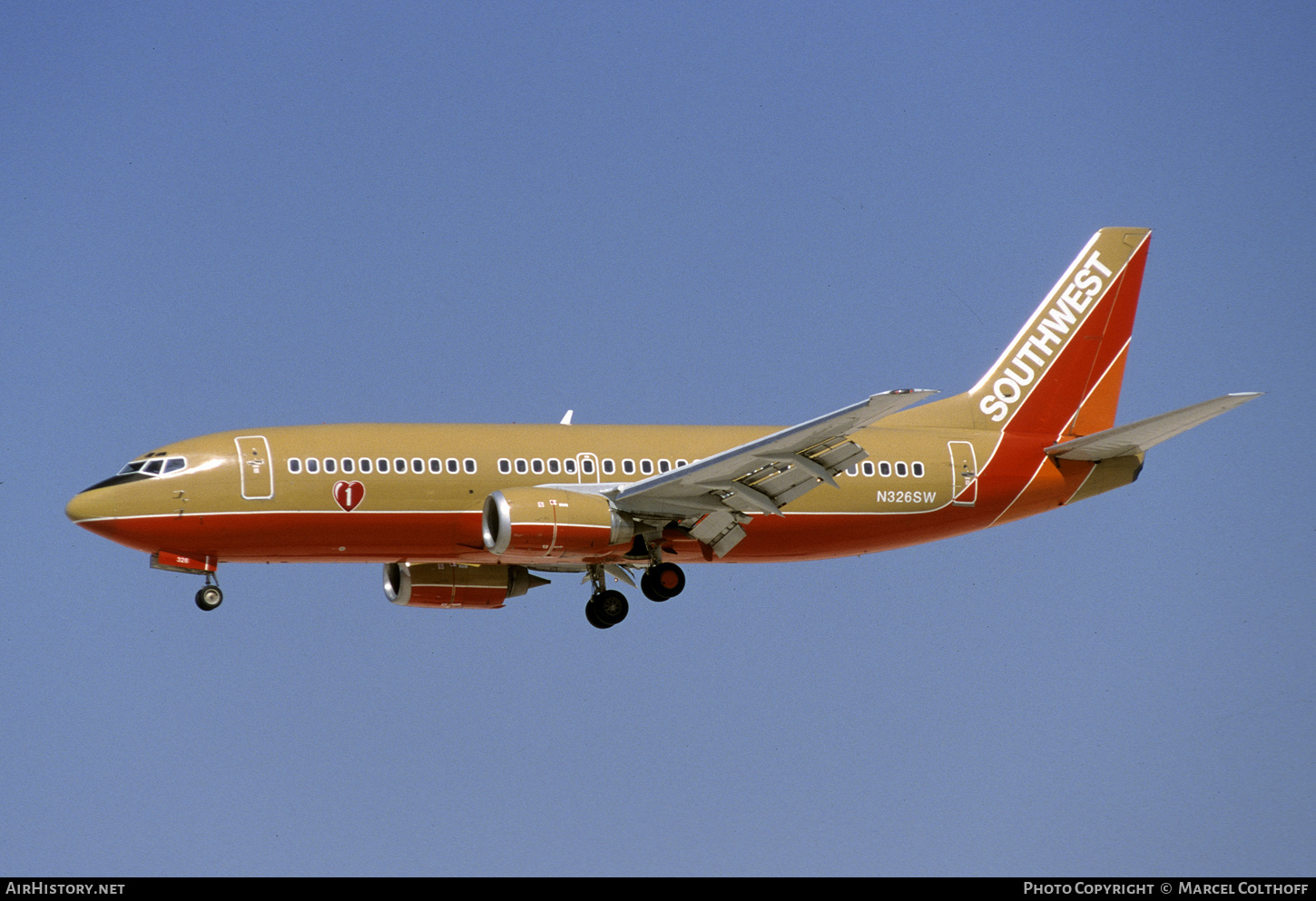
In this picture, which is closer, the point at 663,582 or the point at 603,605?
the point at 663,582

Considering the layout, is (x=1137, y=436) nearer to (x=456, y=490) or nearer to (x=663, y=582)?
(x=663, y=582)

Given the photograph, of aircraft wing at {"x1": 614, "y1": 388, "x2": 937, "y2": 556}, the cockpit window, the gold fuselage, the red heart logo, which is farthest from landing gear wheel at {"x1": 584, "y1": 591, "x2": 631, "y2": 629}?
the cockpit window

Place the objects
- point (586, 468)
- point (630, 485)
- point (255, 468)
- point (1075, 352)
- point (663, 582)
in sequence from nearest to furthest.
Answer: point (255, 468)
point (630, 485)
point (586, 468)
point (663, 582)
point (1075, 352)

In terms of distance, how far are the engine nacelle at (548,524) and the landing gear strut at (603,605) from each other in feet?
14.2

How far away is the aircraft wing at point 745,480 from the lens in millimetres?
44188

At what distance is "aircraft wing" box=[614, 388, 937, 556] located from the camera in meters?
44.2

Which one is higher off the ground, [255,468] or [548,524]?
[255,468]

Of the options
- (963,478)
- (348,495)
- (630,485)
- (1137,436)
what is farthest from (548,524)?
(1137,436)

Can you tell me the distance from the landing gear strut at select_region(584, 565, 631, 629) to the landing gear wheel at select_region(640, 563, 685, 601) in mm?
2239

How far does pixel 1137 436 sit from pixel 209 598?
25.7m

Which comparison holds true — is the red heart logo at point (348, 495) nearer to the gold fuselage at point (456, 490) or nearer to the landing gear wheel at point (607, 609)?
the gold fuselage at point (456, 490)

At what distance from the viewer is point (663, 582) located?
49750mm

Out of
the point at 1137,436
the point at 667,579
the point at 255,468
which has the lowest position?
the point at 667,579
